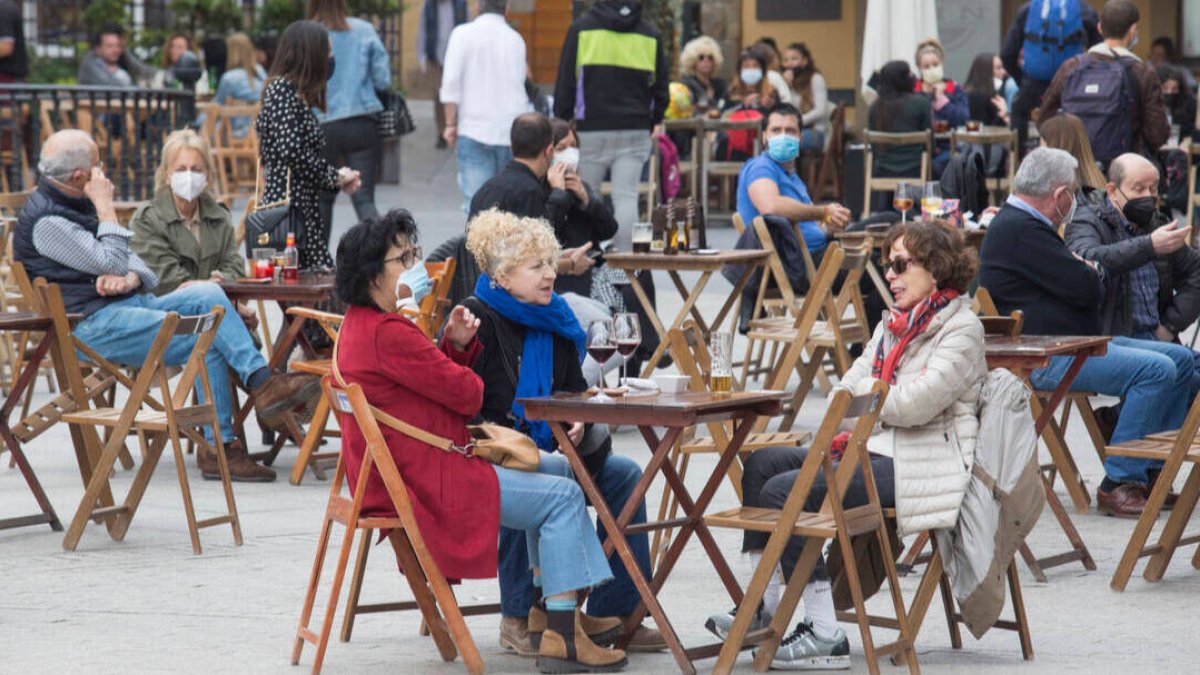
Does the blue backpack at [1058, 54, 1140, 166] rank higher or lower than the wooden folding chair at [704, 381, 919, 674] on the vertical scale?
higher

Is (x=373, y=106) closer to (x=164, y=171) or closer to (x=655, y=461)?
(x=164, y=171)

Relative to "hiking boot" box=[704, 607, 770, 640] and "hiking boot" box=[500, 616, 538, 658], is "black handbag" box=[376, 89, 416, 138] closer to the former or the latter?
"hiking boot" box=[500, 616, 538, 658]

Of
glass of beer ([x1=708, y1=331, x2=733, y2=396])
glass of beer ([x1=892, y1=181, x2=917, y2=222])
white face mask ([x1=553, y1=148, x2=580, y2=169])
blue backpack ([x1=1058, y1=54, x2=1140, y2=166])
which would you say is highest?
blue backpack ([x1=1058, y1=54, x2=1140, y2=166])

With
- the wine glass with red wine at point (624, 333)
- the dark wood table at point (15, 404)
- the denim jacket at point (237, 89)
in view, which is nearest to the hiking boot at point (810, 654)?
the wine glass with red wine at point (624, 333)

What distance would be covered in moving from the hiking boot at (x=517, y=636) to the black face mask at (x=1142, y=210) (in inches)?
147

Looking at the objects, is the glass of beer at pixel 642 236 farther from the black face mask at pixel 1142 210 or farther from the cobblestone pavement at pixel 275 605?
the black face mask at pixel 1142 210

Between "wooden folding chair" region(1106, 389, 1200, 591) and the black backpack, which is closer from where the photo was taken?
"wooden folding chair" region(1106, 389, 1200, 591)

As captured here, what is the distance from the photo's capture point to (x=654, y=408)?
5.18 meters

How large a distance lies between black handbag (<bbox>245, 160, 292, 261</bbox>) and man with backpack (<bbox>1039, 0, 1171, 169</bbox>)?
4808 mm

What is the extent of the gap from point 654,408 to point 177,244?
4167 mm

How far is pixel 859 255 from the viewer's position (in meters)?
8.91

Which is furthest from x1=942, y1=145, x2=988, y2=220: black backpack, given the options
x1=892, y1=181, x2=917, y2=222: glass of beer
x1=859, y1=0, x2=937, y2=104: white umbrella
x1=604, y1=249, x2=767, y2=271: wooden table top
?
x1=859, y1=0, x2=937, y2=104: white umbrella

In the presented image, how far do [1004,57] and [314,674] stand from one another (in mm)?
10154

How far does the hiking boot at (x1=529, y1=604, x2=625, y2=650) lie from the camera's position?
18.1 ft
